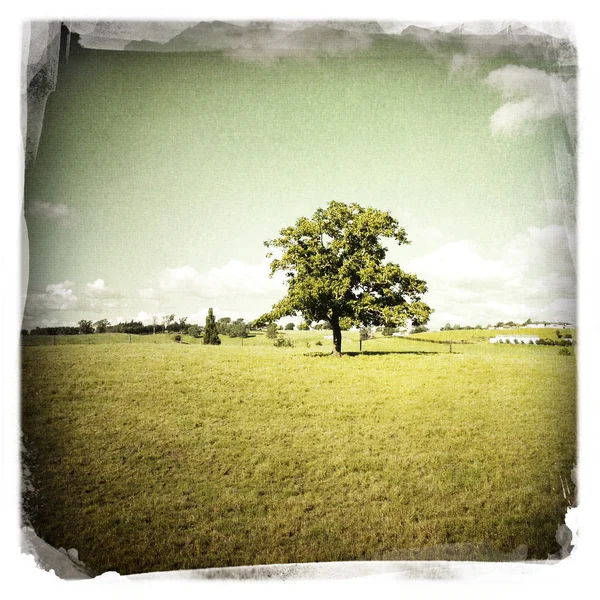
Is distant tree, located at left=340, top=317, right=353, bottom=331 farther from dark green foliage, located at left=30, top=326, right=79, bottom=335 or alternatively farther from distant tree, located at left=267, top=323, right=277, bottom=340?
dark green foliage, located at left=30, top=326, right=79, bottom=335

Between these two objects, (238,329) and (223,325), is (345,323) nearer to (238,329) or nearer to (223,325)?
(238,329)

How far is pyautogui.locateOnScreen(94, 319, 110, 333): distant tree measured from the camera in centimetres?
399

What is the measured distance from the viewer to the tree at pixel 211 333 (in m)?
4.22

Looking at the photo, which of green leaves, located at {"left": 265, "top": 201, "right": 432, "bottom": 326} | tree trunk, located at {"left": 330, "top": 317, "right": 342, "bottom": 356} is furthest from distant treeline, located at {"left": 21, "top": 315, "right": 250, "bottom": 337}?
tree trunk, located at {"left": 330, "top": 317, "right": 342, "bottom": 356}

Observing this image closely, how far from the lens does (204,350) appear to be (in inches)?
168

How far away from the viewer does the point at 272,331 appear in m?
4.32

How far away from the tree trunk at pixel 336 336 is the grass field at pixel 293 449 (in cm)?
6

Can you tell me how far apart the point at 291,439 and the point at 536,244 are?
101 inches

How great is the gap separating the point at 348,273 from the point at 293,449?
61.8 inches

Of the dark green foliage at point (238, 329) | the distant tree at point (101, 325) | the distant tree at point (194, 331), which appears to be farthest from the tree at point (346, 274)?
the distant tree at point (101, 325)

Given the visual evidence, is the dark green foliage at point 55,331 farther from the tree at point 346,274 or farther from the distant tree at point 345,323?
the distant tree at point 345,323

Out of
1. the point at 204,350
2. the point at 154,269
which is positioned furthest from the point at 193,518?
the point at 154,269
